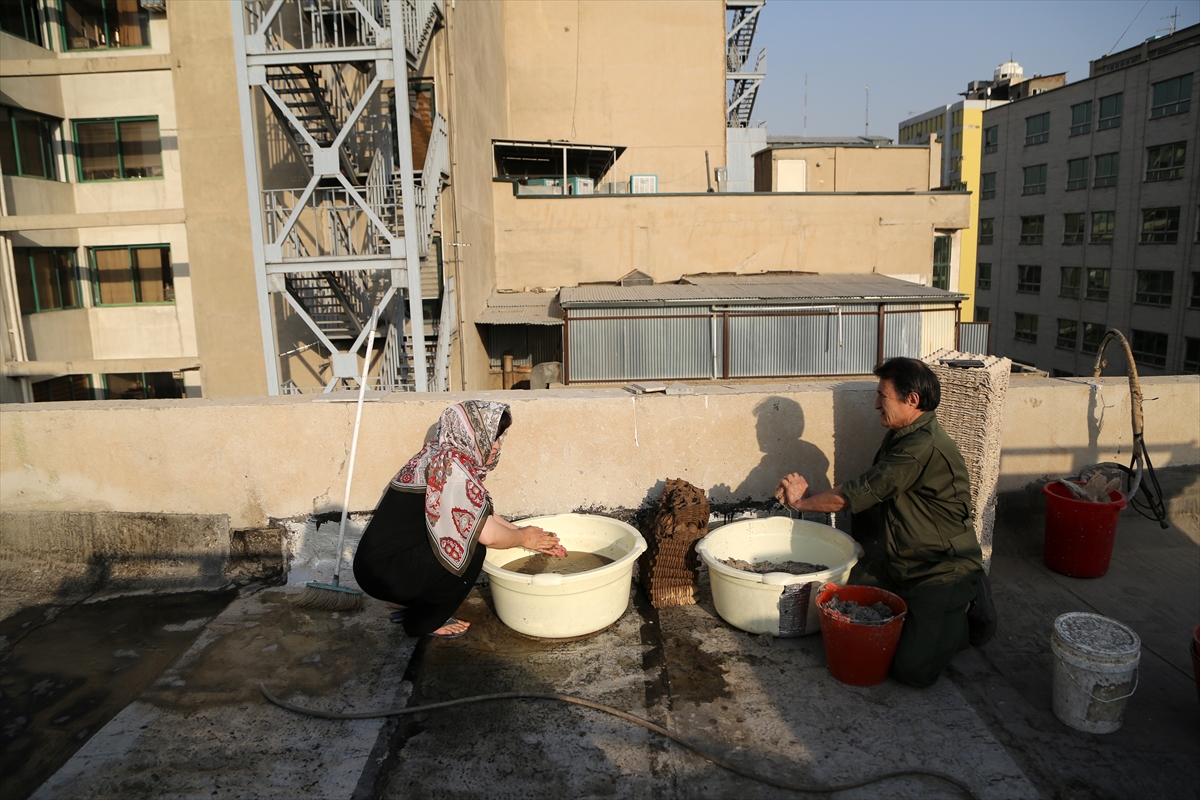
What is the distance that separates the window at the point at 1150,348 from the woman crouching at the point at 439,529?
45.2 metres

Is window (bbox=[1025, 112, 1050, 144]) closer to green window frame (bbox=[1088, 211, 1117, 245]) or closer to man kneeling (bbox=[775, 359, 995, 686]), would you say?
green window frame (bbox=[1088, 211, 1117, 245])

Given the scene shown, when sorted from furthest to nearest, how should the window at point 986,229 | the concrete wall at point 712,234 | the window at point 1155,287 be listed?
the window at point 986,229
the window at point 1155,287
the concrete wall at point 712,234

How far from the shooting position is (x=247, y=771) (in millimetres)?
3195

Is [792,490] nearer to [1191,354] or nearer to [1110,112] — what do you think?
[1191,354]

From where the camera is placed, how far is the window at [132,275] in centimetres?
1711

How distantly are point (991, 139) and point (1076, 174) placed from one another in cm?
919

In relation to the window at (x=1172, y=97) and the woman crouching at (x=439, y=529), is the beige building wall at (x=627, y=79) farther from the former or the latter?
the window at (x=1172, y=97)

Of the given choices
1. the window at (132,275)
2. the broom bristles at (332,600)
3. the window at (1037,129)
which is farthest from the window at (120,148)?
the window at (1037,129)

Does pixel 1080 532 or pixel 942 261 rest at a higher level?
pixel 942 261

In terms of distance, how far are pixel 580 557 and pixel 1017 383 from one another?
3632mm

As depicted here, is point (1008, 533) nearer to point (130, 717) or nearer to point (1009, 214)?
point (130, 717)

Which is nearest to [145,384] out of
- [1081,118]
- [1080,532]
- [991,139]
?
[1080,532]

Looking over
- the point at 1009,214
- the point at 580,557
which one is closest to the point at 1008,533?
the point at 580,557

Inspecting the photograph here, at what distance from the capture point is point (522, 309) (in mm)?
20156
